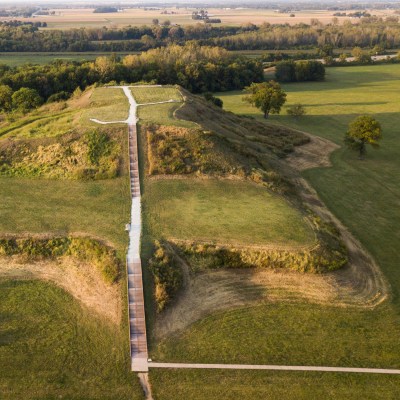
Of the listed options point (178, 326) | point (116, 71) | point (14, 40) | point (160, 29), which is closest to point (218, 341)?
point (178, 326)

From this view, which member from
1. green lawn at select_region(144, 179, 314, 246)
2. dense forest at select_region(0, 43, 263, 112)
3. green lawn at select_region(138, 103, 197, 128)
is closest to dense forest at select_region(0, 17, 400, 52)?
dense forest at select_region(0, 43, 263, 112)

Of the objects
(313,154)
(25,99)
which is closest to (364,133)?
(313,154)

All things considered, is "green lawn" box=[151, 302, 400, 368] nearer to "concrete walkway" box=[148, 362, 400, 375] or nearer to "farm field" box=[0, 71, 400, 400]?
"farm field" box=[0, 71, 400, 400]

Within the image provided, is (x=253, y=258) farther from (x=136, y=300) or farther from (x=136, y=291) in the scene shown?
(x=136, y=300)

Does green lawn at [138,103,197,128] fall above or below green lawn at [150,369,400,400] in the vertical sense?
above

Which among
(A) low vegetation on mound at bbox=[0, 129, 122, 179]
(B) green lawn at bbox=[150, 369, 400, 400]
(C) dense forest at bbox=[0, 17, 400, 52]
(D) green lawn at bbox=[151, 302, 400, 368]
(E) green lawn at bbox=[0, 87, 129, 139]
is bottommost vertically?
(B) green lawn at bbox=[150, 369, 400, 400]

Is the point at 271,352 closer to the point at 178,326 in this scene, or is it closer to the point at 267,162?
the point at 178,326
